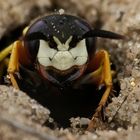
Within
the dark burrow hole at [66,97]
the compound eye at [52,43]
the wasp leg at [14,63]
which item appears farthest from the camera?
the dark burrow hole at [66,97]

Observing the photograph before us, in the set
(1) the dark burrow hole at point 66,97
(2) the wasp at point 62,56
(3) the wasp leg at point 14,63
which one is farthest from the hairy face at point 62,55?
(1) the dark burrow hole at point 66,97

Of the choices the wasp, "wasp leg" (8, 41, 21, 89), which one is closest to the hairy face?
the wasp

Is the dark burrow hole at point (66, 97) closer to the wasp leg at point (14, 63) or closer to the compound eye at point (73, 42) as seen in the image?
the wasp leg at point (14, 63)

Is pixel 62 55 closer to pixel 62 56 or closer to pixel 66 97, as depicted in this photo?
pixel 62 56

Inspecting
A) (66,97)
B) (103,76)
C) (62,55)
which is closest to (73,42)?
(62,55)

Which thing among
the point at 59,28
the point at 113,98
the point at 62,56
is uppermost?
the point at 59,28

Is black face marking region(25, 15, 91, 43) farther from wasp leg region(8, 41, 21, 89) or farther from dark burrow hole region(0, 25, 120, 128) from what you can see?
dark burrow hole region(0, 25, 120, 128)

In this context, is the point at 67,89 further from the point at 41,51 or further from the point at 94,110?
the point at 41,51
